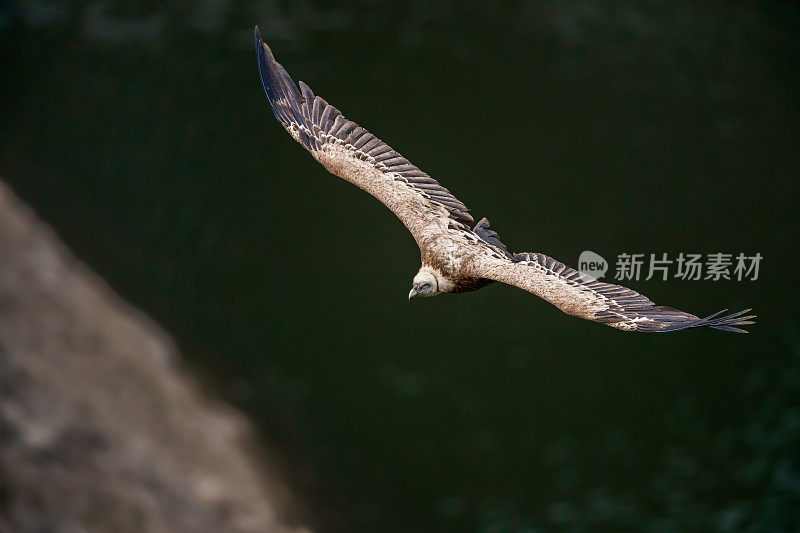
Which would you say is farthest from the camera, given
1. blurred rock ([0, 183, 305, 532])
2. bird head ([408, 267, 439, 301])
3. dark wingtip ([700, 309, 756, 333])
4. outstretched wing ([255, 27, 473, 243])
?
blurred rock ([0, 183, 305, 532])

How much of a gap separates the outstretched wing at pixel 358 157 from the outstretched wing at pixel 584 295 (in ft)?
1.79

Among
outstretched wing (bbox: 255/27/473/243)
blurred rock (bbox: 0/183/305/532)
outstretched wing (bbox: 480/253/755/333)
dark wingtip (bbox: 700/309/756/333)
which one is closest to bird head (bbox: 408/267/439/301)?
outstretched wing (bbox: 255/27/473/243)

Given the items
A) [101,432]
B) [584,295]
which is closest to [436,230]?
[584,295]

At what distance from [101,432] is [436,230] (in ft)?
16.9

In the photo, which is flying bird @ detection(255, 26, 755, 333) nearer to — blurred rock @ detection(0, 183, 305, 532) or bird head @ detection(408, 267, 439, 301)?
bird head @ detection(408, 267, 439, 301)

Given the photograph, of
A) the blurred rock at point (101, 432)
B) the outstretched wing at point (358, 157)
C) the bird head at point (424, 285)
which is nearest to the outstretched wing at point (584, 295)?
the bird head at point (424, 285)

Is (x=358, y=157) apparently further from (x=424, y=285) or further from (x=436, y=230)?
(x=424, y=285)

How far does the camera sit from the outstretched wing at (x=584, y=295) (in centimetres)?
430

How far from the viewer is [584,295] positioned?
4586 millimetres

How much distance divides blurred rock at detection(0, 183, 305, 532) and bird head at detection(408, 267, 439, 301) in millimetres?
4163

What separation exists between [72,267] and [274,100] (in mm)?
4503

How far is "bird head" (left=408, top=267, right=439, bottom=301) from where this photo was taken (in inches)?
199

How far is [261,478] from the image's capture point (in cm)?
823

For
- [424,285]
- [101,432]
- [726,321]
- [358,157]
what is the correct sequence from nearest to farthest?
[726,321], [424,285], [358,157], [101,432]
